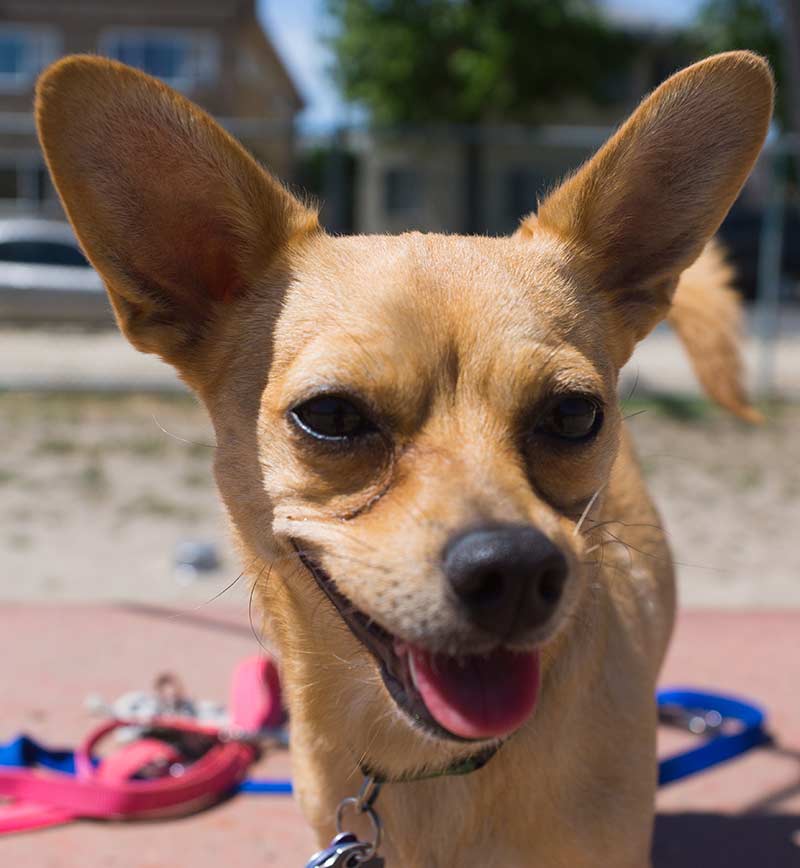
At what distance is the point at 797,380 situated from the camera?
10.8m

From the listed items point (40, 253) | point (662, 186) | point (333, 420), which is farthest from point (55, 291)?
point (333, 420)

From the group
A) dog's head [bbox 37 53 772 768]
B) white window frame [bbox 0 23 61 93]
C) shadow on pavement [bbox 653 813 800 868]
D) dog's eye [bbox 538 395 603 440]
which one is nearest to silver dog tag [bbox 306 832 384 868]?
dog's head [bbox 37 53 772 768]

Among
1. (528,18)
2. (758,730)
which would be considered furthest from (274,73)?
(758,730)

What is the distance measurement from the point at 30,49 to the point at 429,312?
111ft

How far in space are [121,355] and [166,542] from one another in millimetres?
6149

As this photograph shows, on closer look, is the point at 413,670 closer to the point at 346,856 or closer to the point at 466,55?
the point at 346,856

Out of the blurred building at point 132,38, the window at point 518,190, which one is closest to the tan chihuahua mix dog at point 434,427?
the window at point 518,190

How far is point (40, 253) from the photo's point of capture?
15.4m

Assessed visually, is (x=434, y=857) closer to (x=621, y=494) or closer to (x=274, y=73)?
(x=621, y=494)

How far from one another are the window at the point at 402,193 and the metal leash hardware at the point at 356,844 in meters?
16.2

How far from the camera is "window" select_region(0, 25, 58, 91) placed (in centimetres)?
3095

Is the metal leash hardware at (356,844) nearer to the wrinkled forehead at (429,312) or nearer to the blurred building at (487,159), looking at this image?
the wrinkled forehead at (429,312)

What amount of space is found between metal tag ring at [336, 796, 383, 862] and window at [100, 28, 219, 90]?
102ft

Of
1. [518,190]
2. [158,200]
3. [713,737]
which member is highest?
[158,200]
